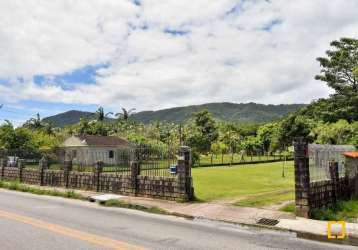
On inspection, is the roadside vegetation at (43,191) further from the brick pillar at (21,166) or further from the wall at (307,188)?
the wall at (307,188)

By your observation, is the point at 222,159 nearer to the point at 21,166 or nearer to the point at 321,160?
the point at 21,166

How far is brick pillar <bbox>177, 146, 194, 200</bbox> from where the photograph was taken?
14.9 meters

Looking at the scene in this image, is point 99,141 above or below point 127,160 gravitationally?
above

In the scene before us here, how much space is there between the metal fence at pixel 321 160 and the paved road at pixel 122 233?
10.7 ft

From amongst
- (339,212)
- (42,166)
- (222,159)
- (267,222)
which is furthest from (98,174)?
(222,159)

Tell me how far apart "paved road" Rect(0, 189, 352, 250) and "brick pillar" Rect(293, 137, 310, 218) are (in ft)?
5.48

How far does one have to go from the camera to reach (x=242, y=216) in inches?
464

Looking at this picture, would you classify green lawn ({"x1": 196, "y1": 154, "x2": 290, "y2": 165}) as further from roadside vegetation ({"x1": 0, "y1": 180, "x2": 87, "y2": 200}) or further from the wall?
the wall

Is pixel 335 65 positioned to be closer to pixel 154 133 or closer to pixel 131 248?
pixel 154 133

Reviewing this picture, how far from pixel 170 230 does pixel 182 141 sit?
4787 centimetres

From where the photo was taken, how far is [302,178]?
37.3ft

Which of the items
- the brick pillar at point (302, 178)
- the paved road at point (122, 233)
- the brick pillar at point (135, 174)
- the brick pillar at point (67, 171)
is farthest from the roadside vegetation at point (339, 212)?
the brick pillar at point (67, 171)

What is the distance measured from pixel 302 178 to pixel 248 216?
1.96m

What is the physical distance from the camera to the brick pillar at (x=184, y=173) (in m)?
14.9
